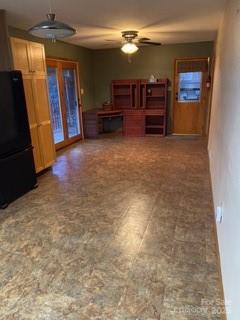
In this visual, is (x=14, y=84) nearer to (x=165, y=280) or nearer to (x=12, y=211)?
(x=12, y=211)

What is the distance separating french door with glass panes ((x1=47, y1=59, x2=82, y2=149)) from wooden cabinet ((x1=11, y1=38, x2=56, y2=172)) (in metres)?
1.33

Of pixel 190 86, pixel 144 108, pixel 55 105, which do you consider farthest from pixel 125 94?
pixel 55 105

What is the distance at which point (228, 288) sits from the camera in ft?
5.18

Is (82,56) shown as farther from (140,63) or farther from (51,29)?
(51,29)

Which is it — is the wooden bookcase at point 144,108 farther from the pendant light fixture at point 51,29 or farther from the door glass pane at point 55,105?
the pendant light fixture at point 51,29

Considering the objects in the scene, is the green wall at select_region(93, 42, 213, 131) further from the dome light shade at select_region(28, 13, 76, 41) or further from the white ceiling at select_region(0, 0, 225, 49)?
the dome light shade at select_region(28, 13, 76, 41)

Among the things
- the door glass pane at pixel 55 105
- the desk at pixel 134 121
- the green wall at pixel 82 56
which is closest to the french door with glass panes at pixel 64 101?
the door glass pane at pixel 55 105

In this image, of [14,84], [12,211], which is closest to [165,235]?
[12,211]

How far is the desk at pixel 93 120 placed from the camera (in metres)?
6.92

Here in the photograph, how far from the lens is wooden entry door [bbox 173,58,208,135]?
6.63 metres

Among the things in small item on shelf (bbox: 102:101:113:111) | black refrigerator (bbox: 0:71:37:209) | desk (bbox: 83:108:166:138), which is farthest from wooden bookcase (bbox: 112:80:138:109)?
black refrigerator (bbox: 0:71:37:209)

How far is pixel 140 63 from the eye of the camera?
7.10 meters

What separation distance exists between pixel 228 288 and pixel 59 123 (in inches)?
206

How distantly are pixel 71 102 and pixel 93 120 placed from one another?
0.78 meters
